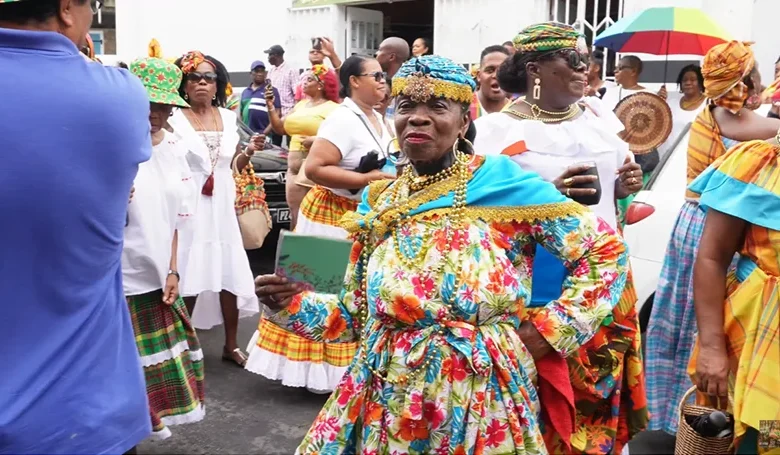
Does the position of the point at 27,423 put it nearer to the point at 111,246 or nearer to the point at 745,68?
the point at 111,246

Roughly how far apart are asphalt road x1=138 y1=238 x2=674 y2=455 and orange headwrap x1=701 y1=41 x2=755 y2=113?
1907 millimetres

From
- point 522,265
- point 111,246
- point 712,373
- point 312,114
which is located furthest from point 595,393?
point 312,114

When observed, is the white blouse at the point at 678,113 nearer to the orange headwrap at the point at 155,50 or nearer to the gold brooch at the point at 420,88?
the orange headwrap at the point at 155,50

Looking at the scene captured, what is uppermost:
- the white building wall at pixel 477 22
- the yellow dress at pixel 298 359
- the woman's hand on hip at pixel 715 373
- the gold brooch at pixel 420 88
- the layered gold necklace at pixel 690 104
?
the white building wall at pixel 477 22

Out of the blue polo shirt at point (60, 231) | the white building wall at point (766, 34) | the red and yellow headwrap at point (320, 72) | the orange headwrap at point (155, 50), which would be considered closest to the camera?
the blue polo shirt at point (60, 231)

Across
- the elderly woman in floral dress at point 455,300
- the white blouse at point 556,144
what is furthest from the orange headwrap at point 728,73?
the elderly woman in floral dress at point 455,300

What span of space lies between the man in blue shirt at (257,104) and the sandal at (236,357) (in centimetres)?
697

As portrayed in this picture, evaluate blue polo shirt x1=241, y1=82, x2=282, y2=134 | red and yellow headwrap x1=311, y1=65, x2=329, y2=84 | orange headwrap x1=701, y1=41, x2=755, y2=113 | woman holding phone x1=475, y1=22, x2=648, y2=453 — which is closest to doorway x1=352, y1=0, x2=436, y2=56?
blue polo shirt x1=241, y1=82, x2=282, y2=134

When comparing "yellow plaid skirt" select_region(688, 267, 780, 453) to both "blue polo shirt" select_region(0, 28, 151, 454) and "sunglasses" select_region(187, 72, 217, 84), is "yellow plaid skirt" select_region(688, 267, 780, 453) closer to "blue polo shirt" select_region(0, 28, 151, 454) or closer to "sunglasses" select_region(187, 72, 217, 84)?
"blue polo shirt" select_region(0, 28, 151, 454)

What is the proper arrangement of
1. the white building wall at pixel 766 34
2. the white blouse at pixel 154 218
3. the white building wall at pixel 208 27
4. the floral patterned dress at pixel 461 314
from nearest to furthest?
the floral patterned dress at pixel 461 314 < the white blouse at pixel 154 218 < the white building wall at pixel 766 34 < the white building wall at pixel 208 27

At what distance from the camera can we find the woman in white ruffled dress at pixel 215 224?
226 inches

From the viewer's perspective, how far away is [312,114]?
260 inches

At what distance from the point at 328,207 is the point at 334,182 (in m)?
0.34

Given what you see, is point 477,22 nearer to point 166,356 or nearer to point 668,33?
point 668,33
